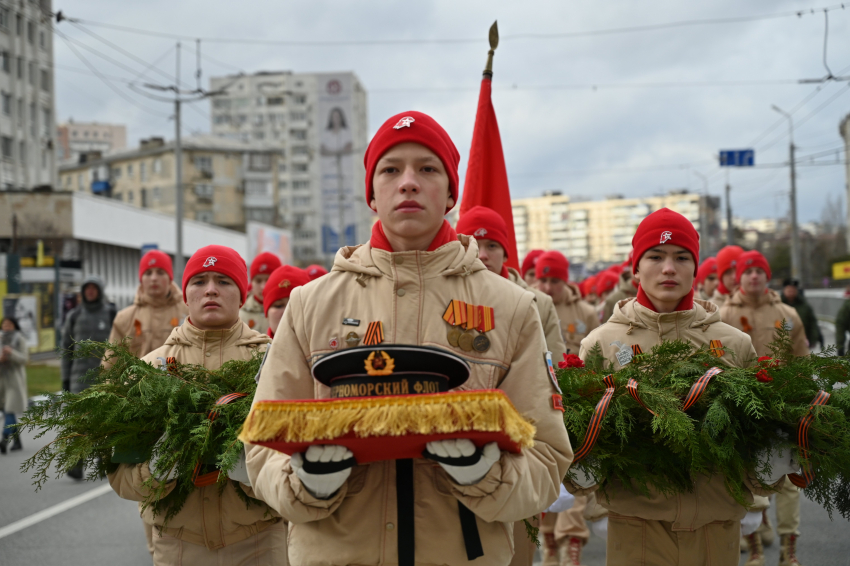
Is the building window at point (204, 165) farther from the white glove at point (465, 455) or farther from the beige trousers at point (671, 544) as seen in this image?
the white glove at point (465, 455)

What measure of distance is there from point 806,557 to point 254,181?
296ft

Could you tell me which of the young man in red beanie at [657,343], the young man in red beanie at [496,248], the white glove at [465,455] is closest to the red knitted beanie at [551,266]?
the young man in red beanie at [496,248]

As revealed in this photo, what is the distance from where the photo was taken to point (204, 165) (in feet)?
290

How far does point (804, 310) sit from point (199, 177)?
84.0 metres

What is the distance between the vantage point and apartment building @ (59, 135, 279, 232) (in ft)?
271

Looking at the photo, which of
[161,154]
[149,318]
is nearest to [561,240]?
[161,154]

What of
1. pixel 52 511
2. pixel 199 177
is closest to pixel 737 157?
pixel 52 511

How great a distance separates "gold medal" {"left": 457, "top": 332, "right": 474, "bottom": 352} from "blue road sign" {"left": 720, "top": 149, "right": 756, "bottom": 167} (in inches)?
1419

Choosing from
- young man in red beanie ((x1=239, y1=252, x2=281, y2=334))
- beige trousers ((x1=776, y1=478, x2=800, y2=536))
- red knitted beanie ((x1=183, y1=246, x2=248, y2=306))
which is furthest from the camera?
young man in red beanie ((x1=239, y1=252, x2=281, y2=334))

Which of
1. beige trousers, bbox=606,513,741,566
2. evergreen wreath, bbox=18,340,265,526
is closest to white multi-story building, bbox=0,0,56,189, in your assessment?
evergreen wreath, bbox=18,340,265,526

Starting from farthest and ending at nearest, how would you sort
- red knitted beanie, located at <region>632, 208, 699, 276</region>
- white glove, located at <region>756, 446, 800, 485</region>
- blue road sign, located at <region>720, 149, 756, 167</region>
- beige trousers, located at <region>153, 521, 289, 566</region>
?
blue road sign, located at <region>720, 149, 756, 167</region> < red knitted beanie, located at <region>632, 208, 699, 276</region> < beige trousers, located at <region>153, 521, 289, 566</region> < white glove, located at <region>756, 446, 800, 485</region>

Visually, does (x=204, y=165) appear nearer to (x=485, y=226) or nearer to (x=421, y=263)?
(x=485, y=226)

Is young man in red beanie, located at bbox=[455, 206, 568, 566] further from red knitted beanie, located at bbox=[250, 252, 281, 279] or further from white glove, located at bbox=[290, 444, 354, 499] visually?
white glove, located at bbox=[290, 444, 354, 499]

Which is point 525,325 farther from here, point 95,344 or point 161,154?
point 161,154
